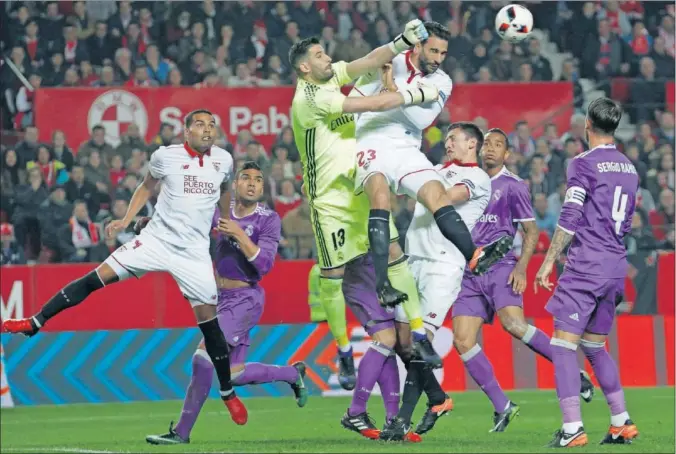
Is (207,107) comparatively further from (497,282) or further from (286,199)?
(497,282)

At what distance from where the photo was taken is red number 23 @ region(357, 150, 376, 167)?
10766 millimetres

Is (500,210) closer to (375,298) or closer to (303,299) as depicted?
(375,298)

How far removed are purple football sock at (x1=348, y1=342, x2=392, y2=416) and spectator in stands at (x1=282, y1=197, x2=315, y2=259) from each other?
789 cm

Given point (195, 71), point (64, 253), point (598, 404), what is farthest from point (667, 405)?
point (195, 71)

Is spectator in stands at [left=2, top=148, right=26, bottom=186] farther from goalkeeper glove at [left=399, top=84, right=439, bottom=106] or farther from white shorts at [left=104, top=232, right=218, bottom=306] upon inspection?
goalkeeper glove at [left=399, top=84, right=439, bottom=106]

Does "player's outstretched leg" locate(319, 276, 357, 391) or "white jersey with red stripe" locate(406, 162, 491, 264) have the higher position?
"white jersey with red stripe" locate(406, 162, 491, 264)

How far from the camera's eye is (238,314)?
12188 millimetres

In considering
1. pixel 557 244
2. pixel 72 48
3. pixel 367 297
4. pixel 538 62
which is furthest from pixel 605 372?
pixel 72 48

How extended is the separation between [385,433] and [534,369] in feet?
23.7

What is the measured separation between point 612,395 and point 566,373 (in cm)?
56

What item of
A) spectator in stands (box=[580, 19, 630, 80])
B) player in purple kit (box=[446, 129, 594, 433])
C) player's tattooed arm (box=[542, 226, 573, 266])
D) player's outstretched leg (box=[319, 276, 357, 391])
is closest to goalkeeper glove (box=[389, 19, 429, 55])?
player's tattooed arm (box=[542, 226, 573, 266])

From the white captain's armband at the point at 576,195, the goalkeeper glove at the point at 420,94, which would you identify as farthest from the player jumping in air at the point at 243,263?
the white captain's armband at the point at 576,195

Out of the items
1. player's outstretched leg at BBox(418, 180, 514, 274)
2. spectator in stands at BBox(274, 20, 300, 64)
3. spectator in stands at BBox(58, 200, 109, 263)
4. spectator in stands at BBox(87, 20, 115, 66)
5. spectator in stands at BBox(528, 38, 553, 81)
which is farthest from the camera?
spectator in stands at BBox(528, 38, 553, 81)

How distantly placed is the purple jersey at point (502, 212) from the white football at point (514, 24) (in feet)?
4.29
